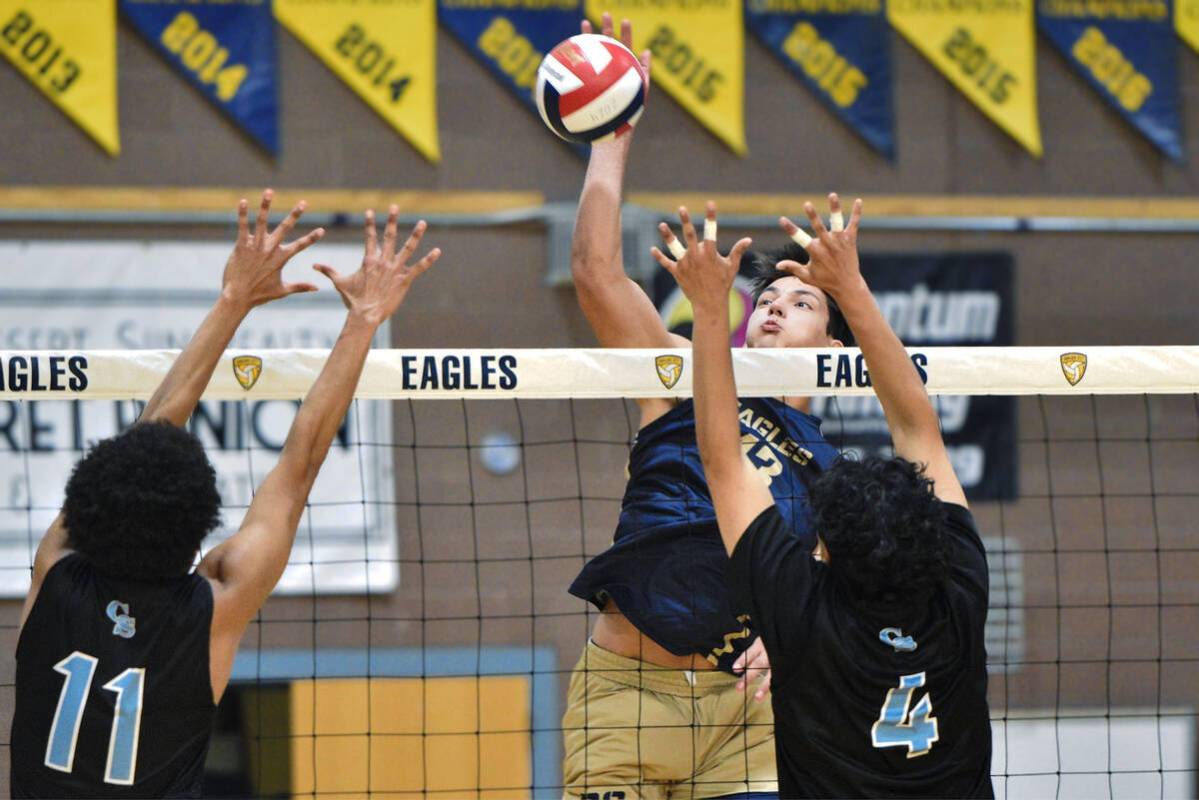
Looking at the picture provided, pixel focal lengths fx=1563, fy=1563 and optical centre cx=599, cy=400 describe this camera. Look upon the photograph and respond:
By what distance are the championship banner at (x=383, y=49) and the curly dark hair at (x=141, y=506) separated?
6781 millimetres

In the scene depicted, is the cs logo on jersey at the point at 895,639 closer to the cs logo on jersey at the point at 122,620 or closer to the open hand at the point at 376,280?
the open hand at the point at 376,280

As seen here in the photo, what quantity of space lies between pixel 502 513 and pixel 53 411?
2.72 meters

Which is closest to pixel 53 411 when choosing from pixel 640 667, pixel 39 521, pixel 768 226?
pixel 39 521

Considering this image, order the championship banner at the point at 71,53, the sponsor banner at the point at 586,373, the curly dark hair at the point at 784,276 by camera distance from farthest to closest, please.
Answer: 1. the championship banner at the point at 71,53
2. the curly dark hair at the point at 784,276
3. the sponsor banner at the point at 586,373

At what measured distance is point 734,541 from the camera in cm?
315

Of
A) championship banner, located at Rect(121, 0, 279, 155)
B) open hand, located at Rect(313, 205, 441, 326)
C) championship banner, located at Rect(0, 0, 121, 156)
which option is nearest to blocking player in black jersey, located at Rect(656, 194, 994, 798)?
open hand, located at Rect(313, 205, 441, 326)

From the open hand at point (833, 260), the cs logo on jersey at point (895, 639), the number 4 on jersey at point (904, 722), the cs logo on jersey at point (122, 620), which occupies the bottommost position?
the number 4 on jersey at point (904, 722)

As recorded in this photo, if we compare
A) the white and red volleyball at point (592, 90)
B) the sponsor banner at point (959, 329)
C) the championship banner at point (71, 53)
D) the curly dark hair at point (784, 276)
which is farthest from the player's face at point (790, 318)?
the championship banner at point (71, 53)

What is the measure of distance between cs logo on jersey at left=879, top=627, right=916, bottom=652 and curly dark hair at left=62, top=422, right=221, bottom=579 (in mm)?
1340

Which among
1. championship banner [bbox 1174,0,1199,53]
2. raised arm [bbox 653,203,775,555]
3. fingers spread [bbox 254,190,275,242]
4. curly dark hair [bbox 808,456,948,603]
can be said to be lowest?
curly dark hair [bbox 808,456,948,603]

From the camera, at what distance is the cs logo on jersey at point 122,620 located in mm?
3020

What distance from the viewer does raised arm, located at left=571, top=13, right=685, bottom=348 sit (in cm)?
429

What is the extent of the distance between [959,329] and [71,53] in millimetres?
5766

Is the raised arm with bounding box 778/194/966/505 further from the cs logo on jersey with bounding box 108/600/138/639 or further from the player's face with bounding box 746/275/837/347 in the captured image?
the cs logo on jersey with bounding box 108/600/138/639
